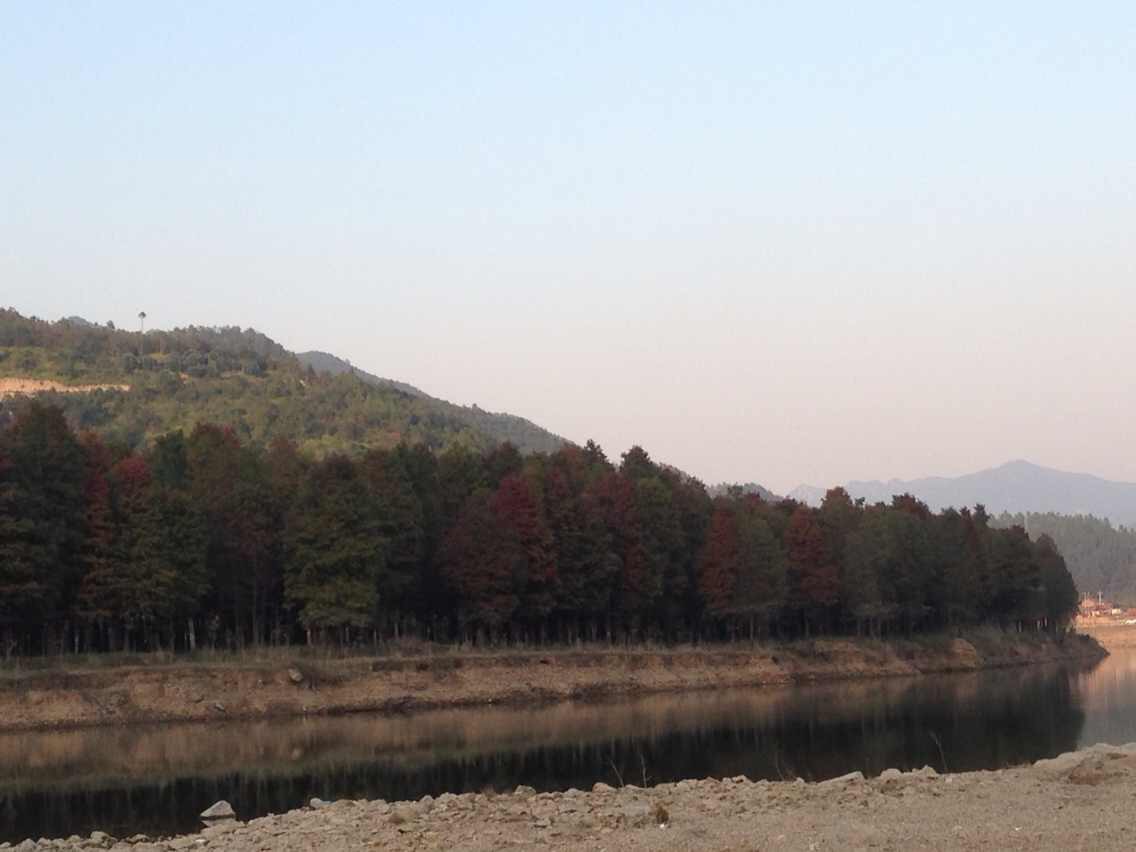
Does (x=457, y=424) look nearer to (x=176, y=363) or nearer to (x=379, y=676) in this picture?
(x=176, y=363)

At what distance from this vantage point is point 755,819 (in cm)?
2322

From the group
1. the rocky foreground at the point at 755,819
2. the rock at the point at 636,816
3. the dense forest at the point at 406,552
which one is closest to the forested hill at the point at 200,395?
the dense forest at the point at 406,552

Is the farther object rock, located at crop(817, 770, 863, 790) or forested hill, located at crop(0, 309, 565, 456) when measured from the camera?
forested hill, located at crop(0, 309, 565, 456)

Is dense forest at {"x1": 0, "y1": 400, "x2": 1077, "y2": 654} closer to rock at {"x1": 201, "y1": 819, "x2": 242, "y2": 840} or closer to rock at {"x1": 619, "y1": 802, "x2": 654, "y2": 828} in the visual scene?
rock at {"x1": 201, "y1": 819, "x2": 242, "y2": 840}

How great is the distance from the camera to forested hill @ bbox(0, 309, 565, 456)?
6009 inches

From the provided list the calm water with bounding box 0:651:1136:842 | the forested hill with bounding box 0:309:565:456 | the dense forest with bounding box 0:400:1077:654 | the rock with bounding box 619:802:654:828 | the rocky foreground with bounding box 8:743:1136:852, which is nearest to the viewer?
the rocky foreground with bounding box 8:743:1136:852

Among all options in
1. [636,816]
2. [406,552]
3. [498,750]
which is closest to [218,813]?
[636,816]

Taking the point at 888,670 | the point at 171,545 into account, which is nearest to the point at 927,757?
the point at 171,545

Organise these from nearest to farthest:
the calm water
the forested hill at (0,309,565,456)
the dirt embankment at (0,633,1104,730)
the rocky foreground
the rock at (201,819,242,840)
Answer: the rocky foreground, the rock at (201,819,242,840), the calm water, the dirt embankment at (0,633,1104,730), the forested hill at (0,309,565,456)

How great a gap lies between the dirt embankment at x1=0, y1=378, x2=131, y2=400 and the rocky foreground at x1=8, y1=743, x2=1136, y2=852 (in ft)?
458

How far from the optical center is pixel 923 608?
105312 mm

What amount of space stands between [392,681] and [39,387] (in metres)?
111

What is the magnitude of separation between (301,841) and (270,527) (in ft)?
163

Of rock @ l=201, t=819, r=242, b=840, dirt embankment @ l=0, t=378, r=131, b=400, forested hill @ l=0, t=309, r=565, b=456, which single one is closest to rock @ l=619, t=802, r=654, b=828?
rock @ l=201, t=819, r=242, b=840
